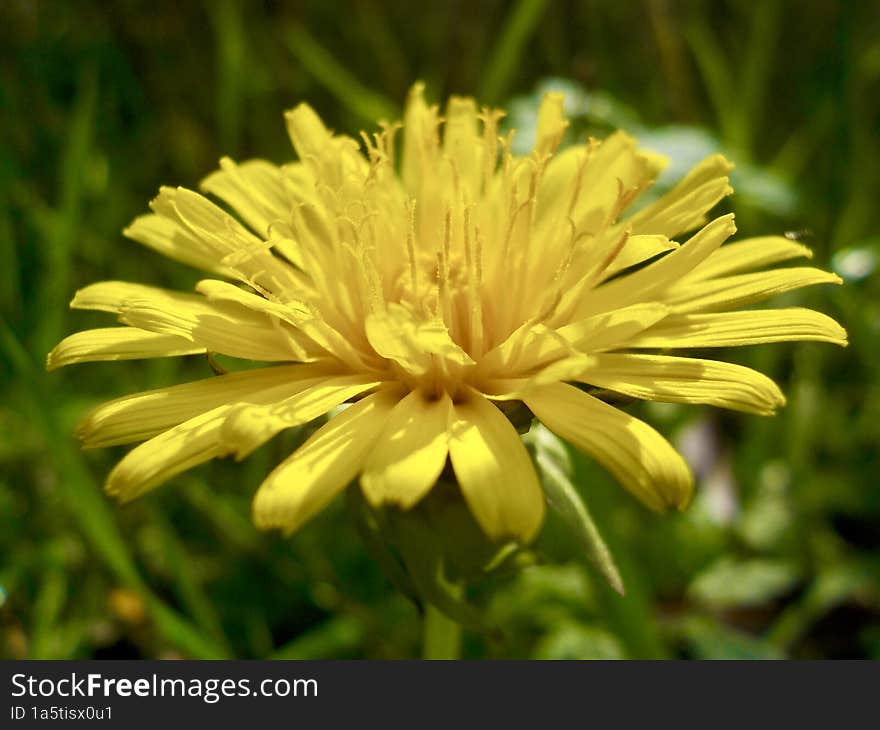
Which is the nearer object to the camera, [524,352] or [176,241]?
[524,352]

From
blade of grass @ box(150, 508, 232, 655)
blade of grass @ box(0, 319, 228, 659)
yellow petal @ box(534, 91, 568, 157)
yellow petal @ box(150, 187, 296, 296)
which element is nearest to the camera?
yellow petal @ box(150, 187, 296, 296)

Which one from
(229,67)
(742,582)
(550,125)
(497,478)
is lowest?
(742,582)

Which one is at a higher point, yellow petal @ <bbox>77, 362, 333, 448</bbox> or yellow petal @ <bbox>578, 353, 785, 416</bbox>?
yellow petal @ <bbox>77, 362, 333, 448</bbox>

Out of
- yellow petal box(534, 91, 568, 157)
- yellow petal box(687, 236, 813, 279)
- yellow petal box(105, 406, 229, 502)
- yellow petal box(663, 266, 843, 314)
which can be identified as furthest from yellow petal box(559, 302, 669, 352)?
yellow petal box(105, 406, 229, 502)

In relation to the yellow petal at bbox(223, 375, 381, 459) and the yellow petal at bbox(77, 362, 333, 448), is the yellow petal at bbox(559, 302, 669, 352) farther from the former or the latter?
the yellow petal at bbox(77, 362, 333, 448)

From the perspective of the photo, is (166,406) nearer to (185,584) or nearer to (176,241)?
(176,241)

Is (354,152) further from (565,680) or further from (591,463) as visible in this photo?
(565,680)

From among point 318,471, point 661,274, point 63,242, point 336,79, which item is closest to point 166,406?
point 318,471

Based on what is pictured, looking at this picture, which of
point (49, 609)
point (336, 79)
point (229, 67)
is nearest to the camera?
point (49, 609)
